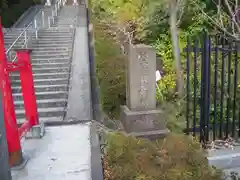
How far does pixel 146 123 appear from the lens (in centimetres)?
728

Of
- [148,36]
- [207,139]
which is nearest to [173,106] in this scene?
[207,139]

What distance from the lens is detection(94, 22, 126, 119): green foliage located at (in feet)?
31.2

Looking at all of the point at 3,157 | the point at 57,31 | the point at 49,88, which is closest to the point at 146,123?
the point at 49,88

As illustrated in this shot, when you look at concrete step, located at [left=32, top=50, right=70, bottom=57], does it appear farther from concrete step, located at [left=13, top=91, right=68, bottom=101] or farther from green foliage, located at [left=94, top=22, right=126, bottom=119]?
concrete step, located at [left=13, top=91, right=68, bottom=101]

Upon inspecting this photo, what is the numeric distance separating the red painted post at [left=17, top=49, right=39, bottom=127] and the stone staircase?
133 cm

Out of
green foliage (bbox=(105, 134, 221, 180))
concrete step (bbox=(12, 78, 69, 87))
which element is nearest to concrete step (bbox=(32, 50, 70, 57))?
concrete step (bbox=(12, 78, 69, 87))

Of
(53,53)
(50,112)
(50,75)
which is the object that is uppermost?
(53,53)

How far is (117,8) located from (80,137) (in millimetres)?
7910

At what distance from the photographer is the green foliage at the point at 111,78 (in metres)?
9.50

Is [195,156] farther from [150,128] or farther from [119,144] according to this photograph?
[150,128]

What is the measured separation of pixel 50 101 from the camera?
682 cm

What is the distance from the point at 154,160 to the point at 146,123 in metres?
3.24

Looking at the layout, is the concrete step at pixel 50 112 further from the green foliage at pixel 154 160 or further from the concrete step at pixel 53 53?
the concrete step at pixel 53 53

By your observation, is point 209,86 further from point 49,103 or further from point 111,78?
point 111,78
